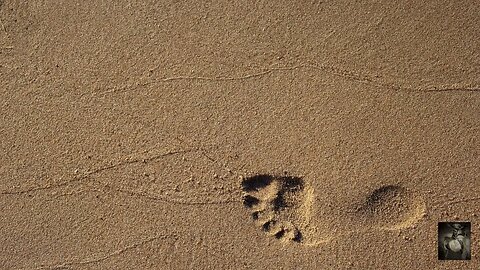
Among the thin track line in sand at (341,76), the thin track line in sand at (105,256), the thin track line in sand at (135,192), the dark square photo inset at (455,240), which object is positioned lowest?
the thin track line in sand at (105,256)

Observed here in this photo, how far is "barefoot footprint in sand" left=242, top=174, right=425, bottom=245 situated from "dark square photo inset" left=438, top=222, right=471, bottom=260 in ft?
0.51

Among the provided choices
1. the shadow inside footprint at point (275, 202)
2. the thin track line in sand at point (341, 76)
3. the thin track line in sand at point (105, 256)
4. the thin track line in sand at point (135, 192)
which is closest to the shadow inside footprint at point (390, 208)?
the shadow inside footprint at point (275, 202)

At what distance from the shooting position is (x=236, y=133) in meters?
2.39

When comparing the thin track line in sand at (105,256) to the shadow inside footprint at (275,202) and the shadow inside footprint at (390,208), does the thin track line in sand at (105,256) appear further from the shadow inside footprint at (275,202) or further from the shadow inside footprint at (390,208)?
the shadow inside footprint at (390,208)

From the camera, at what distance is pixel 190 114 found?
2393mm

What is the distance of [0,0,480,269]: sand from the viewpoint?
236cm

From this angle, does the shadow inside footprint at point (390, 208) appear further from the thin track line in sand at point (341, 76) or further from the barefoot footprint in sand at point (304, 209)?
the thin track line in sand at point (341, 76)

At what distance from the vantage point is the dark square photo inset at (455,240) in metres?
2.36

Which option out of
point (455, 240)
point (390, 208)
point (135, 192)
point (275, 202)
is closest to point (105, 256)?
point (135, 192)

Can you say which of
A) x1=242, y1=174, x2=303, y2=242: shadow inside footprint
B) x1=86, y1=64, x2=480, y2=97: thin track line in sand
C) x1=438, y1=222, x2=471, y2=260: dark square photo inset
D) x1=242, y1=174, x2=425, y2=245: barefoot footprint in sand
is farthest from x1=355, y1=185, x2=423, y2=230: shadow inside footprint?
x1=86, y1=64, x2=480, y2=97: thin track line in sand

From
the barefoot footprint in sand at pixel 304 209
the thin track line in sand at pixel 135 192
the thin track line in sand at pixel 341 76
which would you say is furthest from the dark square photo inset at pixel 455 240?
the thin track line in sand at pixel 135 192

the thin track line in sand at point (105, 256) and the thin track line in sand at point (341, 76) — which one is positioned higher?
the thin track line in sand at point (341, 76)

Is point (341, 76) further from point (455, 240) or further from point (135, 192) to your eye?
point (135, 192)

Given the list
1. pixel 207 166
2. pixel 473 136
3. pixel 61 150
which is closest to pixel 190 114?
pixel 207 166
